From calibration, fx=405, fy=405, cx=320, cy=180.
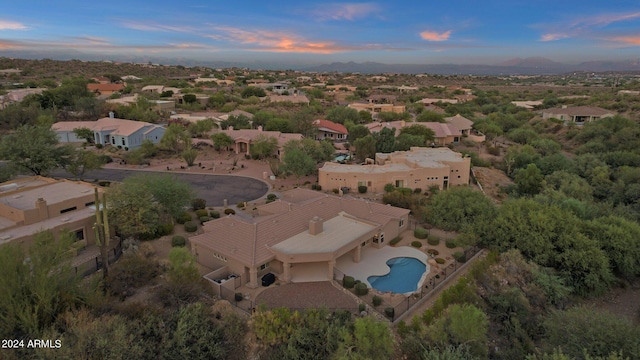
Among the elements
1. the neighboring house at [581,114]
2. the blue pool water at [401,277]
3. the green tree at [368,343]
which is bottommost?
the blue pool water at [401,277]

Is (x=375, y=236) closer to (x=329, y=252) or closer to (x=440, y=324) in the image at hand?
(x=329, y=252)

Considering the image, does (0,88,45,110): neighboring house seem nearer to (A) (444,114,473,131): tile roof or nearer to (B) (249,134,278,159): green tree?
(B) (249,134,278,159): green tree

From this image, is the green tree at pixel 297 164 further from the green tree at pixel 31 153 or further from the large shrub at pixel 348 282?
the green tree at pixel 31 153

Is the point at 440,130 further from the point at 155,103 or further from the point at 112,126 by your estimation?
the point at 155,103

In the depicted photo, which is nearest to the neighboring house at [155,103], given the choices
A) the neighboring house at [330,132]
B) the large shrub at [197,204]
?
the neighboring house at [330,132]

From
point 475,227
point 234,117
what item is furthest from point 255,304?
point 234,117

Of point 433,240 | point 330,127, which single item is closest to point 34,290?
point 433,240
